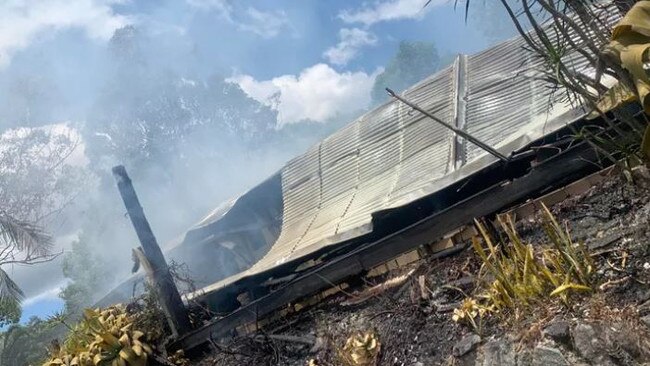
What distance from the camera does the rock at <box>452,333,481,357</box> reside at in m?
4.41

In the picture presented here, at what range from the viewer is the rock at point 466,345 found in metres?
4.41

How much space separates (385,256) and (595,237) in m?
2.35

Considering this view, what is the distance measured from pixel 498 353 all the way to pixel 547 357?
16.6 inches

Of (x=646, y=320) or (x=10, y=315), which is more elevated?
(x=10, y=315)

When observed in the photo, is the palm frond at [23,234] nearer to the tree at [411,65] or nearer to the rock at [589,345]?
the rock at [589,345]

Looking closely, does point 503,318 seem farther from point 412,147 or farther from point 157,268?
point 157,268

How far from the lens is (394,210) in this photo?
6.43 m

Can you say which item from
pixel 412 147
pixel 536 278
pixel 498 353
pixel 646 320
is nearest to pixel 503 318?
pixel 498 353

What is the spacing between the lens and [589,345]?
3.66m

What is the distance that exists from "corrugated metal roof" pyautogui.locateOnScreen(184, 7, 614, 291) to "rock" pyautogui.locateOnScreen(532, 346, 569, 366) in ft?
8.54

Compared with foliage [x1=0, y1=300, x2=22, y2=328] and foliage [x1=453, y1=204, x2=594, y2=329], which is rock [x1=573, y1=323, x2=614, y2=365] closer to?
foliage [x1=453, y1=204, x2=594, y2=329]

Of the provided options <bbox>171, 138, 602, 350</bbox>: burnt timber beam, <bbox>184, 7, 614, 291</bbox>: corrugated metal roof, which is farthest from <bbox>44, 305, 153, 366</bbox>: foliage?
<bbox>184, 7, 614, 291</bbox>: corrugated metal roof

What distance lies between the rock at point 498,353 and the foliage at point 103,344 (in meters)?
4.82

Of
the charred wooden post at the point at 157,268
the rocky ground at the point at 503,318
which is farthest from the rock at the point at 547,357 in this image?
the charred wooden post at the point at 157,268
